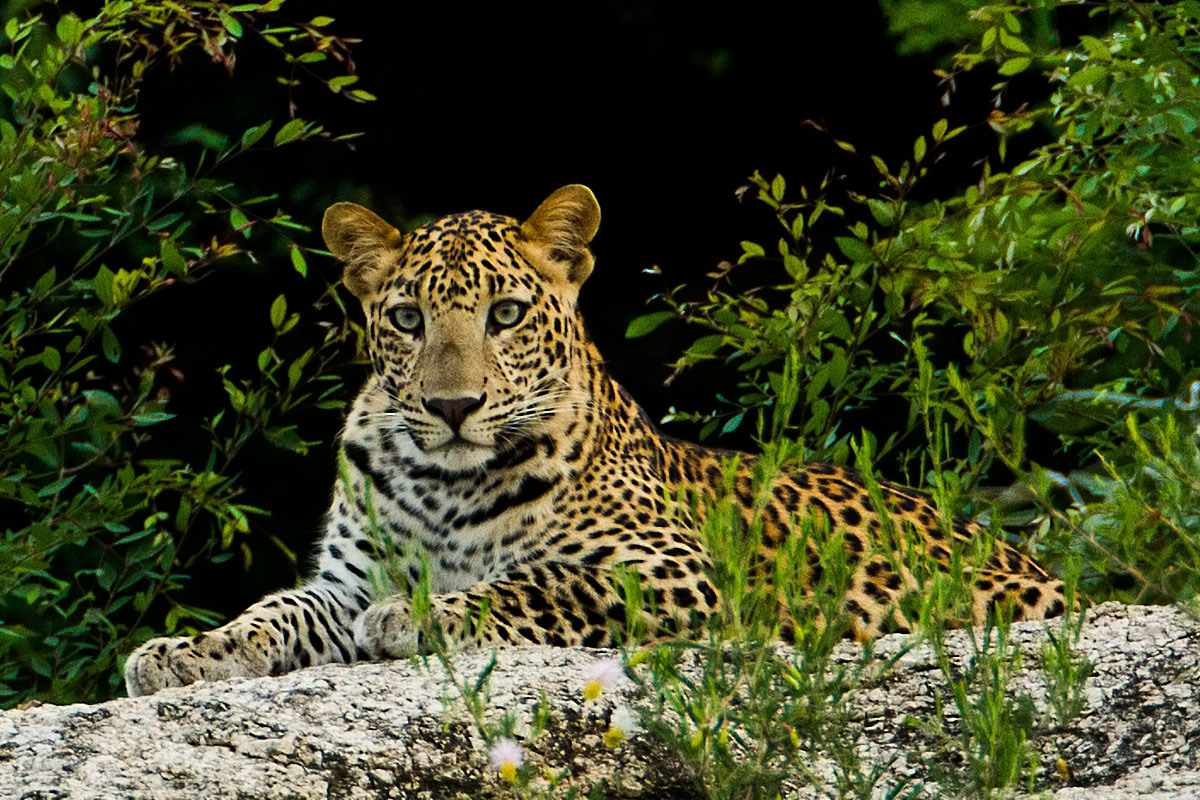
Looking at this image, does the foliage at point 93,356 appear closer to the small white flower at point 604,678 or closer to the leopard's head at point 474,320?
the leopard's head at point 474,320

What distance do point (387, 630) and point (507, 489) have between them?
821 mm

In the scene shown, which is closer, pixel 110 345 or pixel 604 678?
pixel 604 678

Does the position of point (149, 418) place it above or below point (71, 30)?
Answer: below

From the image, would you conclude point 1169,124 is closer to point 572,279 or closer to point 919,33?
point 572,279

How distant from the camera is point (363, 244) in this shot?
5344 mm

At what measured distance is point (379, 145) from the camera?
29.6 ft

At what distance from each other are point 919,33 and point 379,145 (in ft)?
9.62

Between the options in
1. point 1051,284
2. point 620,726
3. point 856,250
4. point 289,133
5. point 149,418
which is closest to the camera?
point 620,726

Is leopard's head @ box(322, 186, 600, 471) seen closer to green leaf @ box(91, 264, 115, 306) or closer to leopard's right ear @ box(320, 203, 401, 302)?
leopard's right ear @ box(320, 203, 401, 302)

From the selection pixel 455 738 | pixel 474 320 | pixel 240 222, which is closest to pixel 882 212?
pixel 474 320

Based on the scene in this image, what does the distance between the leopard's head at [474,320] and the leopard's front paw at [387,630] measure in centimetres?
70

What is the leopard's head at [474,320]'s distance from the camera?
4.87m

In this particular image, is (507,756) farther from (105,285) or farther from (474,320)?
(105,285)

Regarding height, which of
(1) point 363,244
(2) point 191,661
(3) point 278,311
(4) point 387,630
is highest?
(1) point 363,244
